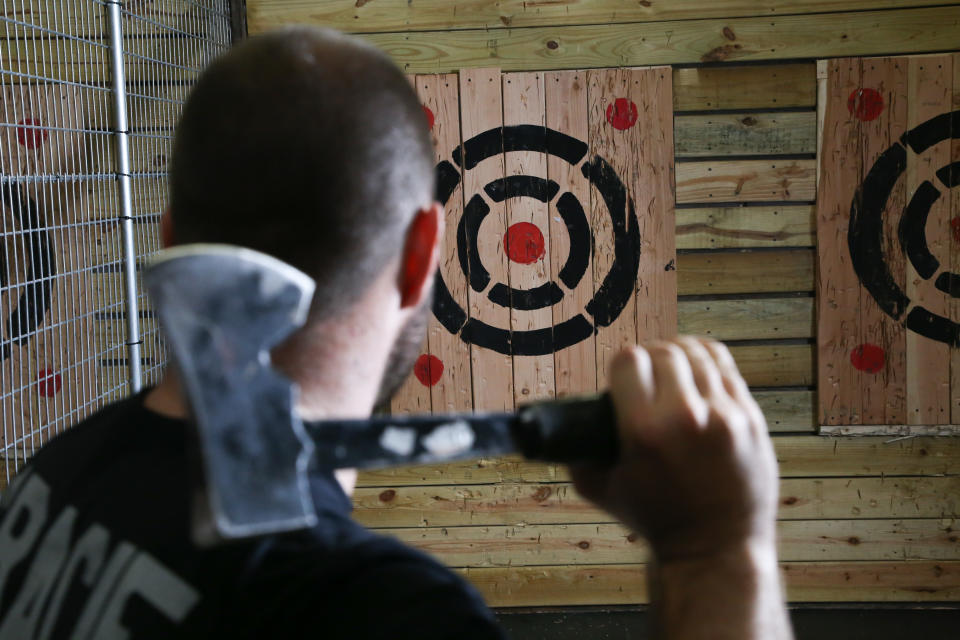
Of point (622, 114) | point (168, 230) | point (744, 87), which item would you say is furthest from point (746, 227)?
point (168, 230)

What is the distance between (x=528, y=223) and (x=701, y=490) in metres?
2.26

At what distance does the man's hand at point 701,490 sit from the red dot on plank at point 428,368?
7.35 feet

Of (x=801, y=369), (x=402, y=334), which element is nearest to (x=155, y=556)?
(x=402, y=334)

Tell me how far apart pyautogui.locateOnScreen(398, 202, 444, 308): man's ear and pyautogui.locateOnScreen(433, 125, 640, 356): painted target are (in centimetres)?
210

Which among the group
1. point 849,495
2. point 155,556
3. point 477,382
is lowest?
point 849,495

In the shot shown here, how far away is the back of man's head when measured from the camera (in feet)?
2.00

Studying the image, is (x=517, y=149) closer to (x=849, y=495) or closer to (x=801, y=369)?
(x=801, y=369)

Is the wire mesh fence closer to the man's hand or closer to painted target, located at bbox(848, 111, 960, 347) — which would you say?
the man's hand

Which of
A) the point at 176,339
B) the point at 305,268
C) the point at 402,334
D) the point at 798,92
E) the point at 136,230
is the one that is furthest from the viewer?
the point at 798,92

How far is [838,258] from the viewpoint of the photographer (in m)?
2.78

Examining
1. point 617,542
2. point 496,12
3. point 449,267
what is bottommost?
point 617,542

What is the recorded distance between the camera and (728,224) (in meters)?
2.82

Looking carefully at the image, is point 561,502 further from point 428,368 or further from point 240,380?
point 240,380

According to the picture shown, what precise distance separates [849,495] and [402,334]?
261 centimetres
